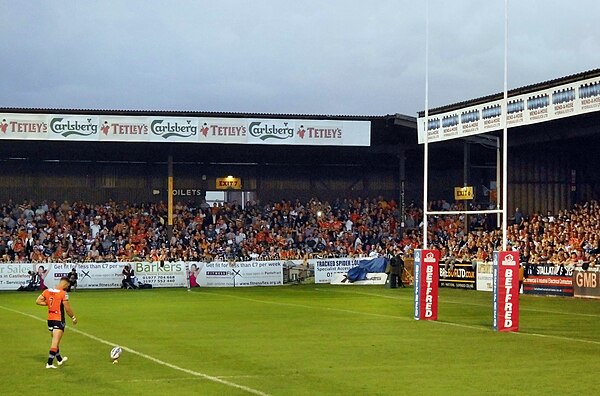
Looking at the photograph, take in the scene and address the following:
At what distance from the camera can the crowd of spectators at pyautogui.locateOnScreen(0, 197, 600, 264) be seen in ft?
184

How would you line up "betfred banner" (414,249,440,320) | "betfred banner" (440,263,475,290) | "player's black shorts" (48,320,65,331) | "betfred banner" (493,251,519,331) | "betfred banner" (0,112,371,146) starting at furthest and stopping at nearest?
"betfred banner" (0,112,371,146), "betfred banner" (440,263,475,290), "betfred banner" (414,249,440,320), "betfred banner" (493,251,519,331), "player's black shorts" (48,320,65,331)

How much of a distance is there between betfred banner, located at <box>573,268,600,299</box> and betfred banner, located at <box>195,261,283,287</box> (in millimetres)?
18392

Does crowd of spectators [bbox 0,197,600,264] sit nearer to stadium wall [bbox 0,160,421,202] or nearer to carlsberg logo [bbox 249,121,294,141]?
stadium wall [bbox 0,160,421,202]

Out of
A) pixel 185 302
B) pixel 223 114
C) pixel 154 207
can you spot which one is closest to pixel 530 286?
pixel 185 302

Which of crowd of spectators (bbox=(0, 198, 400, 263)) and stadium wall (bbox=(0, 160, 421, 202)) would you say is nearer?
crowd of spectators (bbox=(0, 198, 400, 263))

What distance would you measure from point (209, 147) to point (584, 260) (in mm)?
26048

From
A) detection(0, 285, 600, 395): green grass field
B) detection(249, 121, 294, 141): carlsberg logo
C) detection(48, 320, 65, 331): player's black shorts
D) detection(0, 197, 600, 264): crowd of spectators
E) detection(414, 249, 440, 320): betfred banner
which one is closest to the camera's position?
detection(0, 285, 600, 395): green grass field

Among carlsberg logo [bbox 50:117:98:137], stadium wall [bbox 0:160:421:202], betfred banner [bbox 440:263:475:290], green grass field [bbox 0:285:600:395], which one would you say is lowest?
green grass field [bbox 0:285:600:395]

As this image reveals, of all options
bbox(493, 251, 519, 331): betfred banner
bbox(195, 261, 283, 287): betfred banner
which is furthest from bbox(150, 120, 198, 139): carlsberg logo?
bbox(493, 251, 519, 331): betfred banner

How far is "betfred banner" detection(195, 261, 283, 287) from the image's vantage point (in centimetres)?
5431

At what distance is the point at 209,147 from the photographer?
205ft

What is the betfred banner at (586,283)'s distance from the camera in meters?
40.4

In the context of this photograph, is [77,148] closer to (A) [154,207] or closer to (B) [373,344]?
(A) [154,207]

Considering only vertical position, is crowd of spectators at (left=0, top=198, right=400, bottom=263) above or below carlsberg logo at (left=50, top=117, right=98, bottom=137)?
below
